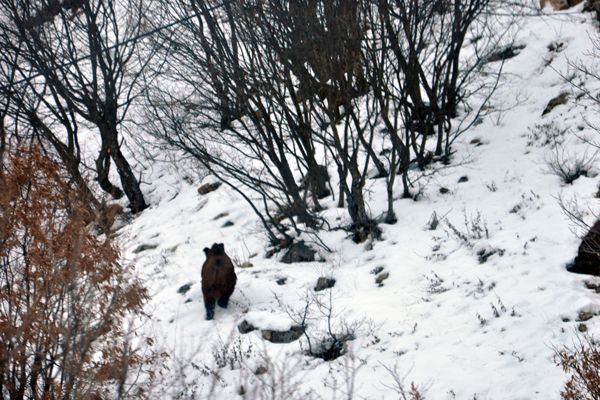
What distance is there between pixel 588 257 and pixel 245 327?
397 centimetres

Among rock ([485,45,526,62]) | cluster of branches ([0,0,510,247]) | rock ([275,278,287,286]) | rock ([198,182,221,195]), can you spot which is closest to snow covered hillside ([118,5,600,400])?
rock ([275,278,287,286])

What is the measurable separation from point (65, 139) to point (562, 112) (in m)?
13.7

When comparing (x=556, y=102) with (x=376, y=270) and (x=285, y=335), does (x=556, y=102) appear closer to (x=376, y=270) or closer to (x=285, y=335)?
(x=376, y=270)

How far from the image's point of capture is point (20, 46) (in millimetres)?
13500

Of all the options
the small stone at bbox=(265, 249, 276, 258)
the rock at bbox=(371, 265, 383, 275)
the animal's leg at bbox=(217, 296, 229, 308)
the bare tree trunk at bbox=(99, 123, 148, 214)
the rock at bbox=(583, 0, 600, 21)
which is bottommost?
the rock at bbox=(371, 265, 383, 275)

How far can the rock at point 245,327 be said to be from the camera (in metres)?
7.54

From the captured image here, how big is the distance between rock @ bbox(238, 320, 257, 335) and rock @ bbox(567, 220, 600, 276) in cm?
369

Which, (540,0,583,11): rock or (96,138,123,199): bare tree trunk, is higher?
(540,0,583,11): rock

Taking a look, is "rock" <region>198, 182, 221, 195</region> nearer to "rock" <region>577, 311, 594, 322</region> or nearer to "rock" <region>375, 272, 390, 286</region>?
"rock" <region>375, 272, 390, 286</region>

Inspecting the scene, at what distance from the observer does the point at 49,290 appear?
5.66 m

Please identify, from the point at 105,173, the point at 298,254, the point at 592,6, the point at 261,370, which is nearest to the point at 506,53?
the point at 592,6

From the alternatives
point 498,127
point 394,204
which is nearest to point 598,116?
point 498,127

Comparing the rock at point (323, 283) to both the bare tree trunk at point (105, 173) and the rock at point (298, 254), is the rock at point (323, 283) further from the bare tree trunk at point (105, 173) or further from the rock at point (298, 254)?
the bare tree trunk at point (105, 173)

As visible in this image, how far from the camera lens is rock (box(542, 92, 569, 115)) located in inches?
431
